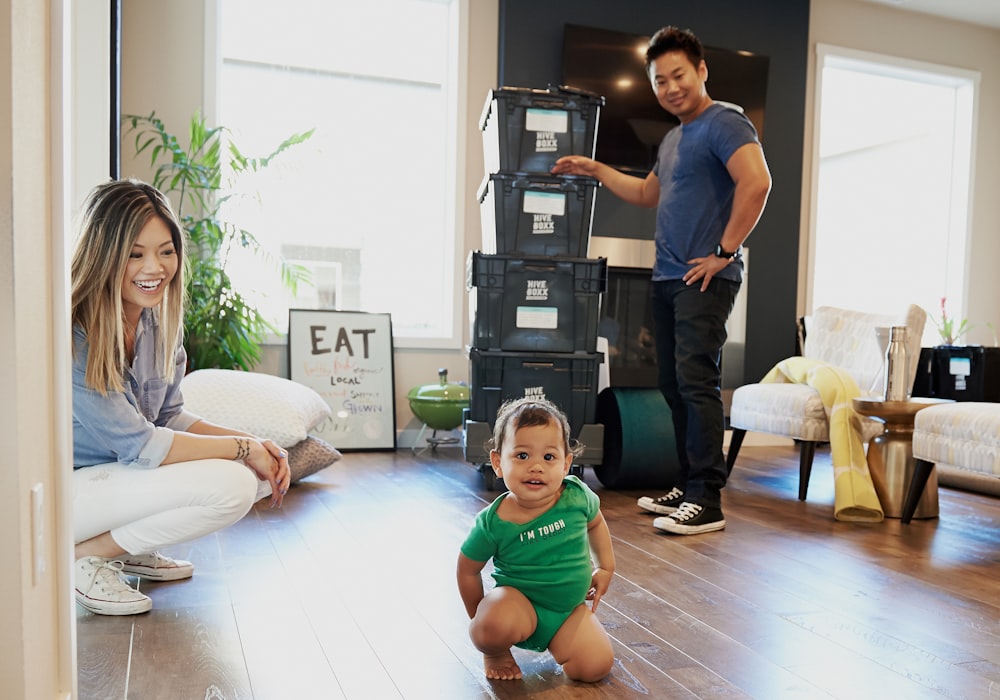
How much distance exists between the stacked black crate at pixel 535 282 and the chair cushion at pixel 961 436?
44.6 inches

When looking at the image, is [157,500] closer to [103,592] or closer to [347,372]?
[103,592]

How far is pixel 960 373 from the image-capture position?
4969 mm

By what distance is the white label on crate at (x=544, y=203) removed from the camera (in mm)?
3304

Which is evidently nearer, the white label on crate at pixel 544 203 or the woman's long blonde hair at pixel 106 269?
the woman's long blonde hair at pixel 106 269

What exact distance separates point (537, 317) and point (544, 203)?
0.45 m

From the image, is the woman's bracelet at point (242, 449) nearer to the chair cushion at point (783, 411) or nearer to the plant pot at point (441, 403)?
the chair cushion at point (783, 411)

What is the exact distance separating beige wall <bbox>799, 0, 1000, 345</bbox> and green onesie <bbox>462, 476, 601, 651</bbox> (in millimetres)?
4358

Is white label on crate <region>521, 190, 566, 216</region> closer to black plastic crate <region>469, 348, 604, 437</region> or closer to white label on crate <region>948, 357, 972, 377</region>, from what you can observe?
black plastic crate <region>469, 348, 604, 437</region>

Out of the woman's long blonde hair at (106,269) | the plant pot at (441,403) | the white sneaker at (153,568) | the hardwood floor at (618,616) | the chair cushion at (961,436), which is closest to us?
the hardwood floor at (618,616)

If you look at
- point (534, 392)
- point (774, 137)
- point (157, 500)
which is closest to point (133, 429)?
point (157, 500)

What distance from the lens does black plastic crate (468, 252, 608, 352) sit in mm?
3258

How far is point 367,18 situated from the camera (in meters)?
4.71

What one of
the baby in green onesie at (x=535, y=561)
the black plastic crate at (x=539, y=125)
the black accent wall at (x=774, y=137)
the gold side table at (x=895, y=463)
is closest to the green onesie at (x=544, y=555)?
the baby in green onesie at (x=535, y=561)

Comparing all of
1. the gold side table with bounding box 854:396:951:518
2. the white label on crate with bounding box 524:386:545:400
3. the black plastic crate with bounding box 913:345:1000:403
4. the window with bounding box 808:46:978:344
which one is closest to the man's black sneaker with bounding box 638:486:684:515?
the white label on crate with bounding box 524:386:545:400
